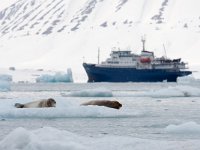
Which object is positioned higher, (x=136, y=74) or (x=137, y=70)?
(x=137, y=70)

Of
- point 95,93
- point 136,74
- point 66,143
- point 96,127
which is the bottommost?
point 96,127

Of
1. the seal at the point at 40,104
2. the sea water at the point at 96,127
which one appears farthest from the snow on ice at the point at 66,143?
the seal at the point at 40,104

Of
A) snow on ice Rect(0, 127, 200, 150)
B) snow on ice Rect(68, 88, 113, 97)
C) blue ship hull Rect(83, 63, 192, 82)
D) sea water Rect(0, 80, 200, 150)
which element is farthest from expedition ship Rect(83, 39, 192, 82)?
snow on ice Rect(0, 127, 200, 150)

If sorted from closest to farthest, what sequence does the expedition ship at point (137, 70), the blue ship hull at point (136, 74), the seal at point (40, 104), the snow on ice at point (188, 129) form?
the snow on ice at point (188, 129) → the seal at point (40, 104) → the blue ship hull at point (136, 74) → the expedition ship at point (137, 70)

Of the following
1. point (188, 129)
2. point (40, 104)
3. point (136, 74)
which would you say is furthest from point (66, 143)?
point (136, 74)

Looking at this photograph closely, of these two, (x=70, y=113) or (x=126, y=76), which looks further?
(x=126, y=76)

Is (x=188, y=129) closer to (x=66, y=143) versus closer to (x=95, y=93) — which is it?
(x=66, y=143)

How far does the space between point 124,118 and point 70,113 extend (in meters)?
2.36

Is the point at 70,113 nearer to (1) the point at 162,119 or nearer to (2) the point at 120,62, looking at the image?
(1) the point at 162,119

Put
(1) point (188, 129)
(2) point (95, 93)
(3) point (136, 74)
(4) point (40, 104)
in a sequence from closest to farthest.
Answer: (1) point (188, 129) < (4) point (40, 104) < (2) point (95, 93) < (3) point (136, 74)

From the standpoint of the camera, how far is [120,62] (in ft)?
376

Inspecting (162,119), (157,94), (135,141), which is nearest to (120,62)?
(157,94)

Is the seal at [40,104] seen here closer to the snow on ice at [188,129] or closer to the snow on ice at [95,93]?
the snow on ice at [188,129]

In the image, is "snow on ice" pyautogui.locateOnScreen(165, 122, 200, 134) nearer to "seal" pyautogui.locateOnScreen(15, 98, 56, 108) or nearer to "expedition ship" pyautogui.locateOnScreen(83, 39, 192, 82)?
"seal" pyautogui.locateOnScreen(15, 98, 56, 108)
